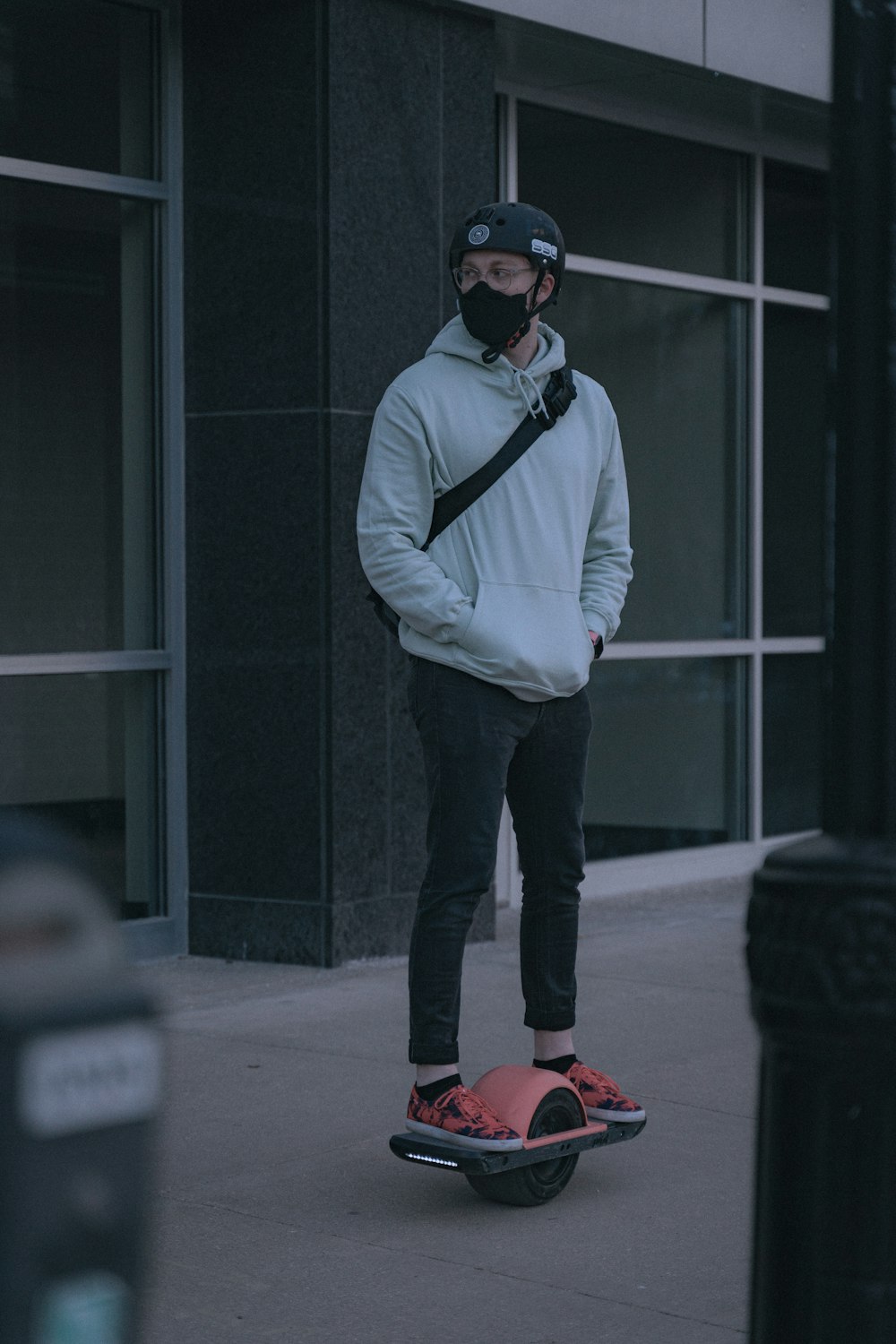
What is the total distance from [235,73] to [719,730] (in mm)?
3994

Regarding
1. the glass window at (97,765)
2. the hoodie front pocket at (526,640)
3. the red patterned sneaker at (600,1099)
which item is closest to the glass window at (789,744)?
the glass window at (97,765)

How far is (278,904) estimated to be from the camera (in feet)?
22.3

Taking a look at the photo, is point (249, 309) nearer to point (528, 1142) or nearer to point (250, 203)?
point (250, 203)

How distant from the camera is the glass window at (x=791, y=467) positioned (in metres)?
9.55

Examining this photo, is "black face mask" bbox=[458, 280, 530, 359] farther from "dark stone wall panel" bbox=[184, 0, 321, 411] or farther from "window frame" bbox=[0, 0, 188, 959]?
"window frame" bbox=[0, 0, 188, 959]

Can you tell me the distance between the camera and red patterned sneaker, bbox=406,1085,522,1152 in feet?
13.0

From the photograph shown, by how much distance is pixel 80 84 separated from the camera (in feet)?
22.3

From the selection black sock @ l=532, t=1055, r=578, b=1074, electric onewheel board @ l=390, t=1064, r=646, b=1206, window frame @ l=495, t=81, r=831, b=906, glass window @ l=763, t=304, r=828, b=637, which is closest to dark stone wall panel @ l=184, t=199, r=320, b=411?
window frame @ l=495, t=81, r=831, b=906

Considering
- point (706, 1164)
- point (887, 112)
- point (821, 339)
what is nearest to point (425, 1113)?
point (706, 1164)

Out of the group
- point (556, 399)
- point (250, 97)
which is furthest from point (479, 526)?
point (250, 97)

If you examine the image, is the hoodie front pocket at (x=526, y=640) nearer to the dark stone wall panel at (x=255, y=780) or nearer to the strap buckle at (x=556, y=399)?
the strap buckle at (x=556, y=399)

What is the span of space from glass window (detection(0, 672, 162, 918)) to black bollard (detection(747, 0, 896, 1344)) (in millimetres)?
4553

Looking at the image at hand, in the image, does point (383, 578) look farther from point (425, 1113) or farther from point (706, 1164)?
point (706, 1164)

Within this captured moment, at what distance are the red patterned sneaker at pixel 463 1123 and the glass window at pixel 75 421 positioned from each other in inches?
123
